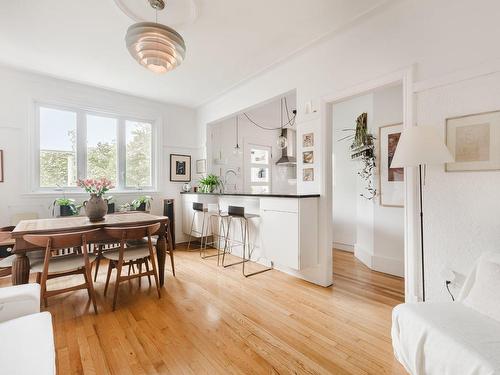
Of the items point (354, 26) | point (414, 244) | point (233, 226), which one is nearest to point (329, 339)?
point (414, 244)

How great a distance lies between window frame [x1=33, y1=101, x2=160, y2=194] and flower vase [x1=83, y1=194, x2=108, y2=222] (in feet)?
6.05

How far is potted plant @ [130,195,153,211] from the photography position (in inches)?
175

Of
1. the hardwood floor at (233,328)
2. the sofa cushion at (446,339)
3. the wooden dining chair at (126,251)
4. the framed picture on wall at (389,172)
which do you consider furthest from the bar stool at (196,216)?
the sofa cushion at (446,339)

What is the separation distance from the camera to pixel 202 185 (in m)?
4.99

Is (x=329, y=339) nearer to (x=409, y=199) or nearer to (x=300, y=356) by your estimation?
(x=300, y=356)

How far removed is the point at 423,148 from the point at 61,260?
338 centimetres

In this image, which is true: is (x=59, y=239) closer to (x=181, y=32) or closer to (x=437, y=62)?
(x=181, y=32)

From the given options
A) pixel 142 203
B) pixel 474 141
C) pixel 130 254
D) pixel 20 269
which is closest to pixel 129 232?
pixel 130 254

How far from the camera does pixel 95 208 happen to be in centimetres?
275

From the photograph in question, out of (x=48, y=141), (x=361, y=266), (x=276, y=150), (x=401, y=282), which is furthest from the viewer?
(x=276, y=150)

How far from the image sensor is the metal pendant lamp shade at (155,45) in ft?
6.32

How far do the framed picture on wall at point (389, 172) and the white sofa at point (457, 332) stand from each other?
1.86m

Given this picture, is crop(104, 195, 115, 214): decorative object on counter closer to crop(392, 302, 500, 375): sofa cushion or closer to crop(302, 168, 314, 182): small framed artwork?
crop(302, 168, 314, 182): small framed artwork

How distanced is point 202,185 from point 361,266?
3192 mm
